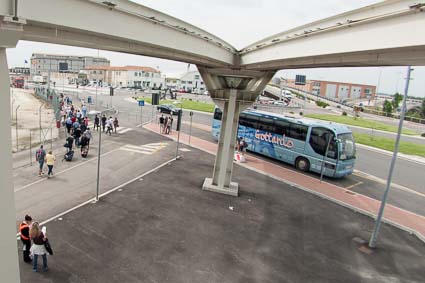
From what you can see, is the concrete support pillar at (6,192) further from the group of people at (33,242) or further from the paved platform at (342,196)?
the paved platform at (342,196)

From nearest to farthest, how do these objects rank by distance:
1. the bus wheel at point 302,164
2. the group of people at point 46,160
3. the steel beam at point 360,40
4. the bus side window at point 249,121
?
1. the steel beam at point 360,40
2. the group of people at point 46,160
3. the bus wheel at point 302,164
4. the bus side window at point 249,121

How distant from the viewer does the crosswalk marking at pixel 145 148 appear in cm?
2141

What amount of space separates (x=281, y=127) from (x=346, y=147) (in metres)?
4.63

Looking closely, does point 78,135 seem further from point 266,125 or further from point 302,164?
point 302,164

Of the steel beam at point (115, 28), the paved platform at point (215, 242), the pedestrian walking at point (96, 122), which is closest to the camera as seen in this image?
the steel beam at point (115, 28)

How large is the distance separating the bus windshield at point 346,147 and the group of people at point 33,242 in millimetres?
15981

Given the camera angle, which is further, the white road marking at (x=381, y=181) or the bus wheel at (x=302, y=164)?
the bus wheel at (x=302, y=164)

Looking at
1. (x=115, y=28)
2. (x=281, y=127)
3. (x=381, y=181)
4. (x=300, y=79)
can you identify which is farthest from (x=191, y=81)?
(x=115, y=28)

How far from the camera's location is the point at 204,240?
1017 cm

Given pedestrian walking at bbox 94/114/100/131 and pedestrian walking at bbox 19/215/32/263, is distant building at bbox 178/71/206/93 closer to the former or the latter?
pedestrian walking at bbox 94/114/100/131

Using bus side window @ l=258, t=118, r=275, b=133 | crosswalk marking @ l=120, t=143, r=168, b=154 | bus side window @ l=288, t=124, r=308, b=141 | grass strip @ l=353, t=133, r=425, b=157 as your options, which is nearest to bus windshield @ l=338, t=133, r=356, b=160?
bus side window @ l=288, t=124, r=308, b=141

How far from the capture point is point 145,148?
73.3 feet

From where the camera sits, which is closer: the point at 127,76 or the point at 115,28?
the point at 115,28

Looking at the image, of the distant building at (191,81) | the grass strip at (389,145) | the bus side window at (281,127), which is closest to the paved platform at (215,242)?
the bus side window at (281,127)
